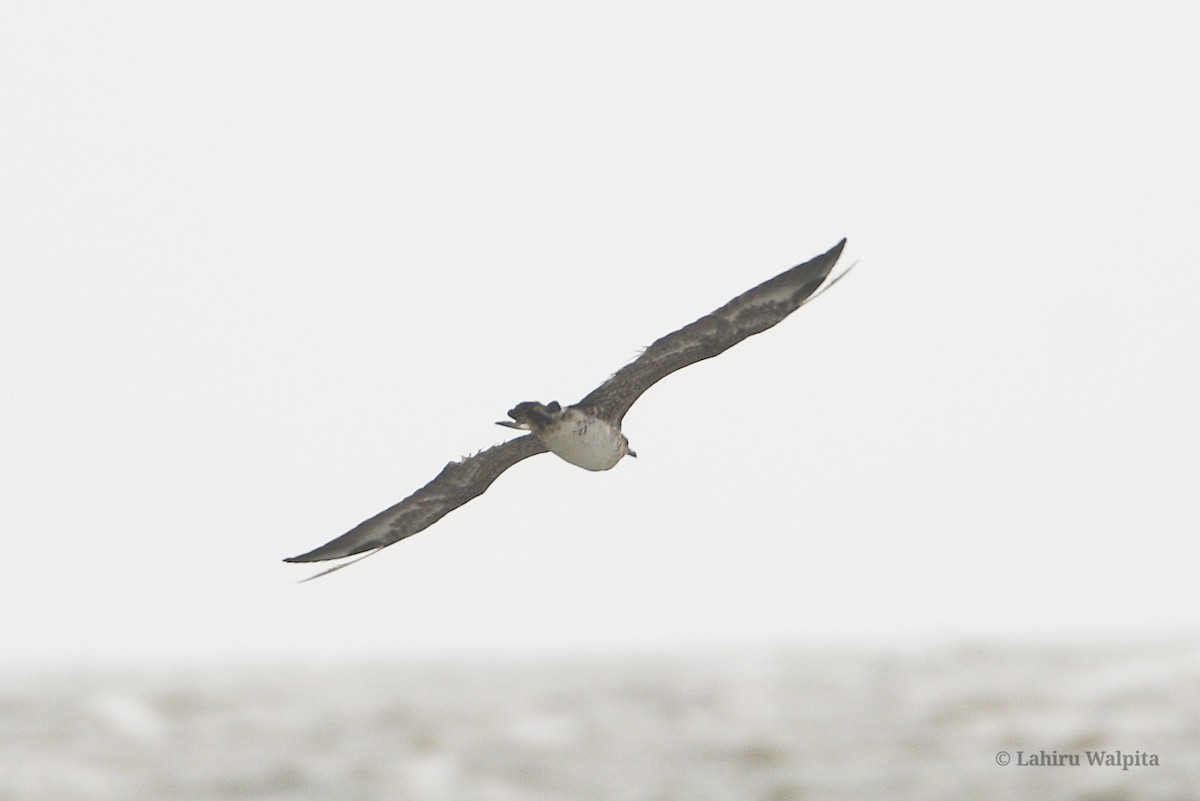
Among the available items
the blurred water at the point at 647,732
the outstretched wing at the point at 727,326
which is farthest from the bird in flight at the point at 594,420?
the blurred water at the point at 647,732

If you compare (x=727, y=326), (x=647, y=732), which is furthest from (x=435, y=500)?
(x=647, y=732)

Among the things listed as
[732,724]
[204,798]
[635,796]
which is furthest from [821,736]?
[204,798]

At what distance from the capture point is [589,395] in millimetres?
11289

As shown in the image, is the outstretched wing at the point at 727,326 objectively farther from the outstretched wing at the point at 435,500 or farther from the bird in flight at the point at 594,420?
the outstretched wing at the point at 435,500

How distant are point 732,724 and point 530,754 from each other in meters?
5.34

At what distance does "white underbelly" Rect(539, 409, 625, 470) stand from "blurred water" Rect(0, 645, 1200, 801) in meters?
19.5

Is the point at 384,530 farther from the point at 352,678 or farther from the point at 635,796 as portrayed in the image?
the point at 352,678

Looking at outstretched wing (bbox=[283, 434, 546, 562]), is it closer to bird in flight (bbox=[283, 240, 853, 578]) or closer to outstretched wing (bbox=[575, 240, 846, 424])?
bird in flight (bbox=[283, 240, 853, 578])

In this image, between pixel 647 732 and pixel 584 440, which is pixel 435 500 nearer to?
pixel 584 440

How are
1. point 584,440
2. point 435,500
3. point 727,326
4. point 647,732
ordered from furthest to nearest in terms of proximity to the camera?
point 647,732 → point 435,500 → point 584,440 → point 727,326

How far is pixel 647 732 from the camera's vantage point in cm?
3512

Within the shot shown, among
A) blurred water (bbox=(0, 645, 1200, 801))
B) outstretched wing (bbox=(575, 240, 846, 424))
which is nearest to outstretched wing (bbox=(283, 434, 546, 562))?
outstretched wing (bbox=(575, 240, 846, 424))

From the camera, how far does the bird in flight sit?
417 inches

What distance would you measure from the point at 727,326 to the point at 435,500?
2.89 m
